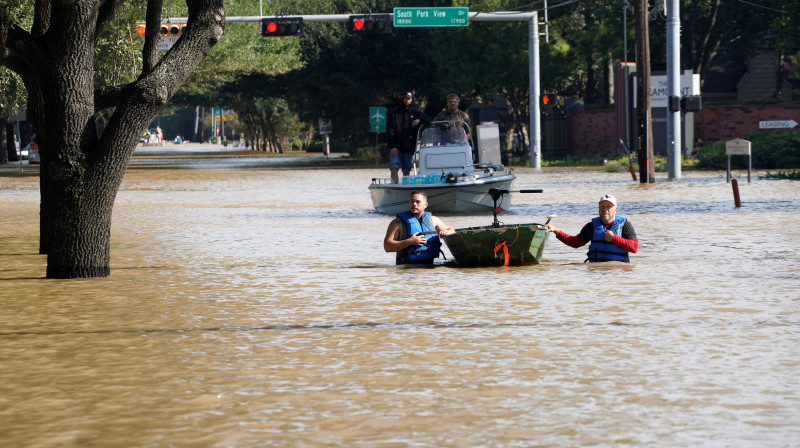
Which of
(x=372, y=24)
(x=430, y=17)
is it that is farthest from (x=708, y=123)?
(x=372, y=24)

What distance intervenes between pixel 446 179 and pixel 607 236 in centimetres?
909

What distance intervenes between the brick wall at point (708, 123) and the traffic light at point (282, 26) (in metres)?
18.5

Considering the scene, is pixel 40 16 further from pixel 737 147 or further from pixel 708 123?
pixel 708 123

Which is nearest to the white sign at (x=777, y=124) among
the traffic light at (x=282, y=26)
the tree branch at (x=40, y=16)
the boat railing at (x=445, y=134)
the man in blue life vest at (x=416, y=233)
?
the traffic light at (x=282, y=26)

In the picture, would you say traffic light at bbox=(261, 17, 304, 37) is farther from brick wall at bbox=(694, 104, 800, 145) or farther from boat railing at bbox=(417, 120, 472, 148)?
brick wall at bbox=(694, 104, 800, 145)

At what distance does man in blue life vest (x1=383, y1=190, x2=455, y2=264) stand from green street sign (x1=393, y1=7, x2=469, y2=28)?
28.9 metres

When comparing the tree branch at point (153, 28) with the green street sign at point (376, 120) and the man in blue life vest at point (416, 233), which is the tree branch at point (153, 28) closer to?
the man in blue life vest at point (416, 233)

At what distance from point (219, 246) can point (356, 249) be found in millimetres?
2206

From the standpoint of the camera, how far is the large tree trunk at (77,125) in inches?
575

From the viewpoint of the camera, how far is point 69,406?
7957mm

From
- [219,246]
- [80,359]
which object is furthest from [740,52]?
[80,359]

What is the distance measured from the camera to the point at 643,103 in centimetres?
3488

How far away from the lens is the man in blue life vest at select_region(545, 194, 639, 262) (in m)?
14.3

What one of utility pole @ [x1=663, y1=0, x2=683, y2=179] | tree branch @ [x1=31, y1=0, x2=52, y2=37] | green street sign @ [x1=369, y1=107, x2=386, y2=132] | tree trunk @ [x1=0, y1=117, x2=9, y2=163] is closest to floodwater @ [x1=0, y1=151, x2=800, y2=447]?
tree branch @ [x1=31, y1=0, x2=52, y2=37]
